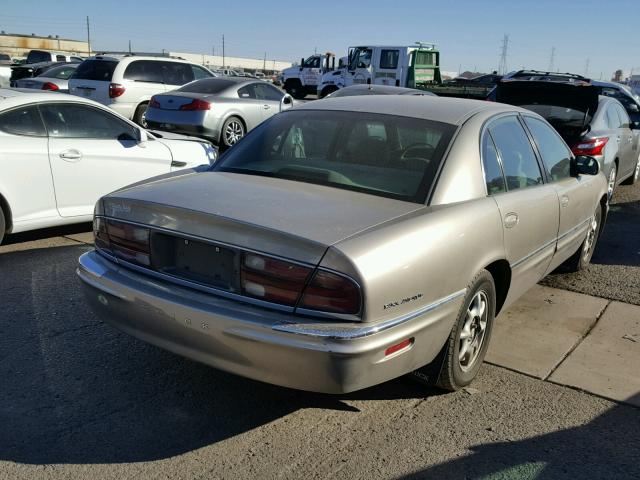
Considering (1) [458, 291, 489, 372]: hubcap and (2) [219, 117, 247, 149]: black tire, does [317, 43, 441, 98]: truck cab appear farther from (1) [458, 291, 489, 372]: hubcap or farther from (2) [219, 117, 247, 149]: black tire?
(1) [458, 291, 489, 372]: hubcap

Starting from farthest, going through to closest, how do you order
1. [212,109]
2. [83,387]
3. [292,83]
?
[292,83] < [212,109] < [83,387]

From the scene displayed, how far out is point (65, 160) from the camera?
621 centimetres

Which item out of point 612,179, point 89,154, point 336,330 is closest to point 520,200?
point 336,330

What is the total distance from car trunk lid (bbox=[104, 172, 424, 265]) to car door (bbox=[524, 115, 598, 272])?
185cm

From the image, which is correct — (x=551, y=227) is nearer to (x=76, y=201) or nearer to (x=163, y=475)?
(x=163, y=475)

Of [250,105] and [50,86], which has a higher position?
[250,105]

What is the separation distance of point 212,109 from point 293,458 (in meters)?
9.74

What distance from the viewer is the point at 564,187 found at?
4.78 metres

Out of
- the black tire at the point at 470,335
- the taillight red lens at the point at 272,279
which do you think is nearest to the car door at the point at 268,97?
the black tire at the point at 470,335

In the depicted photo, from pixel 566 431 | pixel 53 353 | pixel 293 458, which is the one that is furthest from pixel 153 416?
pixel 566 431

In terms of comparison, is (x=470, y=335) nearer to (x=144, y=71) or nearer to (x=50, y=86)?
(x=144, y=71)

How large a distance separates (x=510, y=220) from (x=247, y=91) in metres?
10.0

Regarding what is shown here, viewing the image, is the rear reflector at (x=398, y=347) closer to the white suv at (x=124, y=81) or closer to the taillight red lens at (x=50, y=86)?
the white suv at (x=124, y=81)

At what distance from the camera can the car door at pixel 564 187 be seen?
15.4ft
